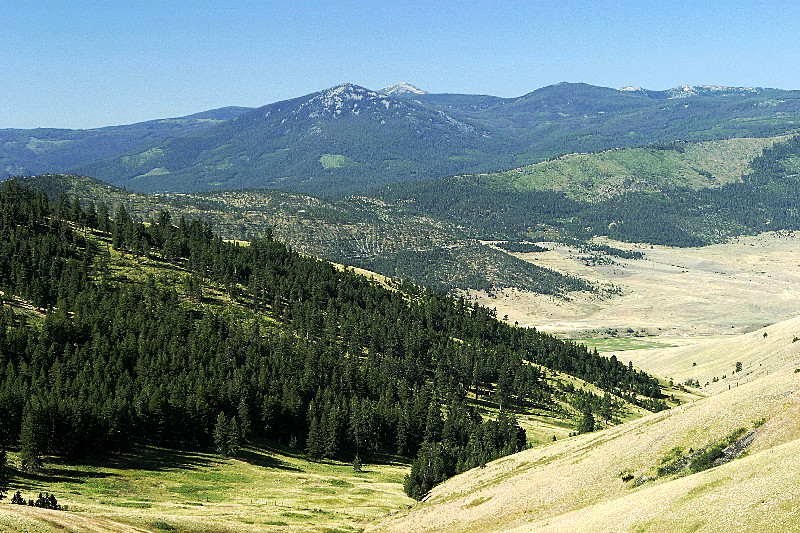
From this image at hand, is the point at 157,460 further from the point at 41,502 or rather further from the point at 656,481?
the point at 656,481

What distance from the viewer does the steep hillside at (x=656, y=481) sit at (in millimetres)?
48094

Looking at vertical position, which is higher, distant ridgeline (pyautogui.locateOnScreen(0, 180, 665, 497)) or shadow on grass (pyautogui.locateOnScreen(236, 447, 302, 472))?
distant ridgeline (pyautogui.locateOnScreen(0, 180, 665, 497))

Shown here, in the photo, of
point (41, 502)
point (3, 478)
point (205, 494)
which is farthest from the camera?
point (205, 494)

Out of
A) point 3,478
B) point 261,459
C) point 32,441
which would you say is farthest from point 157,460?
point 3,478

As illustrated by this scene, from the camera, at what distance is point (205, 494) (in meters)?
86.1

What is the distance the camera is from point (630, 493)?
2502 inches

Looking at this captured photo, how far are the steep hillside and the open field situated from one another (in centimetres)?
988

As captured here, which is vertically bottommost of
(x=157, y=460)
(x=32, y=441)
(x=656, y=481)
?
(x=157, y=460)

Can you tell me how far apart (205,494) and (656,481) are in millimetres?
55677

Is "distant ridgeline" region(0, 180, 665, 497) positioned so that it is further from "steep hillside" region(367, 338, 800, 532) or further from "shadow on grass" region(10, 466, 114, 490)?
"steep hillside" region(367, 338, 800, 532)

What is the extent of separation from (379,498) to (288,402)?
42.2m

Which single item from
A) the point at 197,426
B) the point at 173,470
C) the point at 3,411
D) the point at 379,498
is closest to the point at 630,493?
the point at 379,498

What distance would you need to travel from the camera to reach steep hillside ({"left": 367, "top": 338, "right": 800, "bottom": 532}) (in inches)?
1893

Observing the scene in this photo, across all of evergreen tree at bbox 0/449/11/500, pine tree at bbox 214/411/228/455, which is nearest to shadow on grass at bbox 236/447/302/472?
pine tree at bbox 214/411/228/455
